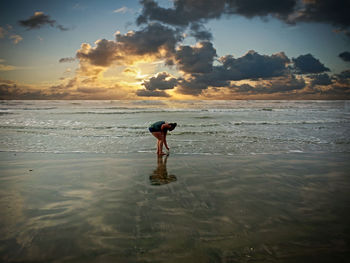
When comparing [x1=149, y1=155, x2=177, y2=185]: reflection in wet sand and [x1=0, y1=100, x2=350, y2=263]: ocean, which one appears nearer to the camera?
[x1=0, y1=100, x2=350, y2=263]: ocean

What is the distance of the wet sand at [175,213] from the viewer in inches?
123

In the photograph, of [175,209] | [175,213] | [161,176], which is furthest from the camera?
[161,176]

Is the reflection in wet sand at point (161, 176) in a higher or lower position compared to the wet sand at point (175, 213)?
higher

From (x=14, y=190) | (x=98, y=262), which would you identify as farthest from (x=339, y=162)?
(x=14, y=190)

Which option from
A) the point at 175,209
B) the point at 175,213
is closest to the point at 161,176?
the point at 175,209

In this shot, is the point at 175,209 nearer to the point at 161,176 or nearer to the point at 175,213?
the point at 175,213

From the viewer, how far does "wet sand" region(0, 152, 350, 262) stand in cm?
313

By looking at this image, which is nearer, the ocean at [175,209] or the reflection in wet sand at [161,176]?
the ocean at [175,209]

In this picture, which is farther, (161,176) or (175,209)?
(161,176)

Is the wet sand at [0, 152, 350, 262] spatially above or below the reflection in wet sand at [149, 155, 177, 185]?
below

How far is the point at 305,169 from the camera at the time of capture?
7195 millimetres

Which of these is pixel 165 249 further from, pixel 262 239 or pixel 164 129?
pixel 164 129

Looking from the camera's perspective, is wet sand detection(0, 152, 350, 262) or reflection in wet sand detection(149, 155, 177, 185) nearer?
wet sand detection(0, 152, 350, 262)

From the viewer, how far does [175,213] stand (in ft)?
13.8
